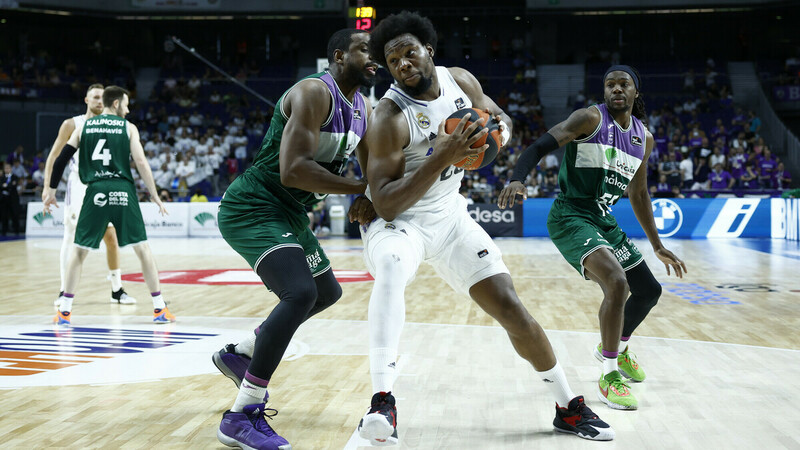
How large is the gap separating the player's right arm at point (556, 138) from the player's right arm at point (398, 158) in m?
0.97

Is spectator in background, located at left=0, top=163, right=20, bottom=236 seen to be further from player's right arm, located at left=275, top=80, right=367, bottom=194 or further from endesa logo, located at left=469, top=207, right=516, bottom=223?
player's right arm, located at left=275, top=80, right=367, bottom=194

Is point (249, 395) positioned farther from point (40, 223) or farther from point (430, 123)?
point (40, 223)

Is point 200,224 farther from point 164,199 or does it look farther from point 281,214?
point 281,214

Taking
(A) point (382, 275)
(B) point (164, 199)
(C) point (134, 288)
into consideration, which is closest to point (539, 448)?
(A) point (382, 275)

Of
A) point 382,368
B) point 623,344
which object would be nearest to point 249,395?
point 382,368

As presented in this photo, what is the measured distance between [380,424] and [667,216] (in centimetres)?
1556

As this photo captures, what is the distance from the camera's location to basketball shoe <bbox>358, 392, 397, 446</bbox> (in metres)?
3.02

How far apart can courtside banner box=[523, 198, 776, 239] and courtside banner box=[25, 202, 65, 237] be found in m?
13.6

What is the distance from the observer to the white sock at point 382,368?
3185 millimetres

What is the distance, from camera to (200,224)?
1908cm

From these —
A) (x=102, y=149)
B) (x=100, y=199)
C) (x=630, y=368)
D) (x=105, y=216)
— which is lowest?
(x=630, y=368)

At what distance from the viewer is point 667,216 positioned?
17312 mm

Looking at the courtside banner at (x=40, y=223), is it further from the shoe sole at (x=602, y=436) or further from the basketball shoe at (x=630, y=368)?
the shoe sole at (x=602, y=436)

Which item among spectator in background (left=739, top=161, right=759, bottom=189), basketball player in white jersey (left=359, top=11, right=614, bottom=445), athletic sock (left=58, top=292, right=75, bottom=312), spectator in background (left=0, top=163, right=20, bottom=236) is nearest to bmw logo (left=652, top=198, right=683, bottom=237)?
spectator in background (left=739, top=161, right=759, bottom=189)
